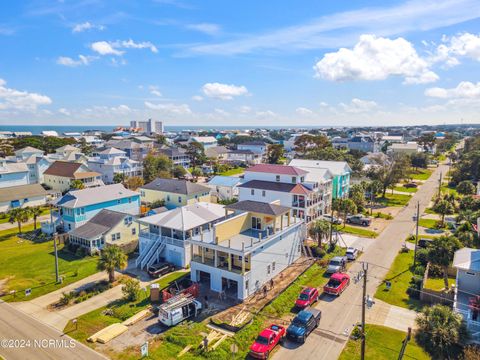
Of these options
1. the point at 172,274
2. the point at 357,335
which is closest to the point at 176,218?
the point at 172,274

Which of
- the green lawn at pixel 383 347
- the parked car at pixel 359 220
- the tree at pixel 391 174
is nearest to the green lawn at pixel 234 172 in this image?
the tree at pixel 391 174

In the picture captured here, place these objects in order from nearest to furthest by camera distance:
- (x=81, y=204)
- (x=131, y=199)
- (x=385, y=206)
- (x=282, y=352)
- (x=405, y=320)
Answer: (x=282, y=352) < (x=405, y=320) < (x=81, y=204) < (x=131, y=199) < (x=385, y=206)

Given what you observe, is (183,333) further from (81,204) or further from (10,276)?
(81,204)

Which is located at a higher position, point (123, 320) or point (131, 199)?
point (131, 199)

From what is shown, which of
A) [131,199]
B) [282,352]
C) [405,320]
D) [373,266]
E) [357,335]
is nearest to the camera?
[282,352]

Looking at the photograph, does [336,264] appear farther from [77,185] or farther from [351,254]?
[77,185]

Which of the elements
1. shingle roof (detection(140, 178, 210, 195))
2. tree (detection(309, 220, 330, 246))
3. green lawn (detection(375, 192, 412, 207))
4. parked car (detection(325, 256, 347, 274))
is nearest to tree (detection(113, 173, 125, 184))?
shingle roof (detection(140, 178, 210, 195))

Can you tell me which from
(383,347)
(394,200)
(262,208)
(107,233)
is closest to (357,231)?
(262,208)
